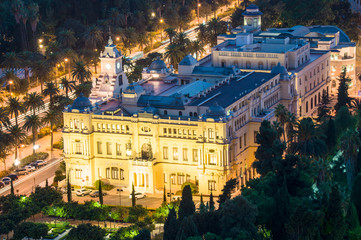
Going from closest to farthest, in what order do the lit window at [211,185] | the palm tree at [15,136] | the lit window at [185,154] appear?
the lit window at [211,185] → the lit window at [185,154] → the palm tree at [15,136]

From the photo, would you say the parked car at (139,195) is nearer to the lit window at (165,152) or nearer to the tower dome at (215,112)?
the lit window at (165,152)

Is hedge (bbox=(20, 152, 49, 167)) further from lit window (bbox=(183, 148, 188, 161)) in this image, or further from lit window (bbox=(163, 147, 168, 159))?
lit window (bbox=(183, 148, 188, 161))

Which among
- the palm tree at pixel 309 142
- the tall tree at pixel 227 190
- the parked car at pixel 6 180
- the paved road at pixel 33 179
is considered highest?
the palm tree at pixel 309 142

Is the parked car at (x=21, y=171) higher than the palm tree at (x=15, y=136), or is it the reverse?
the palm tree at (x=15, y=136)

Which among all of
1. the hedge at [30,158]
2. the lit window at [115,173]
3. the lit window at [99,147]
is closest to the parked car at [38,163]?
the hedge at [30,158]

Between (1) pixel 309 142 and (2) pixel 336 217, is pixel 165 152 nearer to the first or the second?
(1) pixel 309 142

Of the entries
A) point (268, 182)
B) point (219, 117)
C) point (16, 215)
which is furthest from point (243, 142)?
point (16, 215)

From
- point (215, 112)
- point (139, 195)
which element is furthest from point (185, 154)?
point (139, 195)
